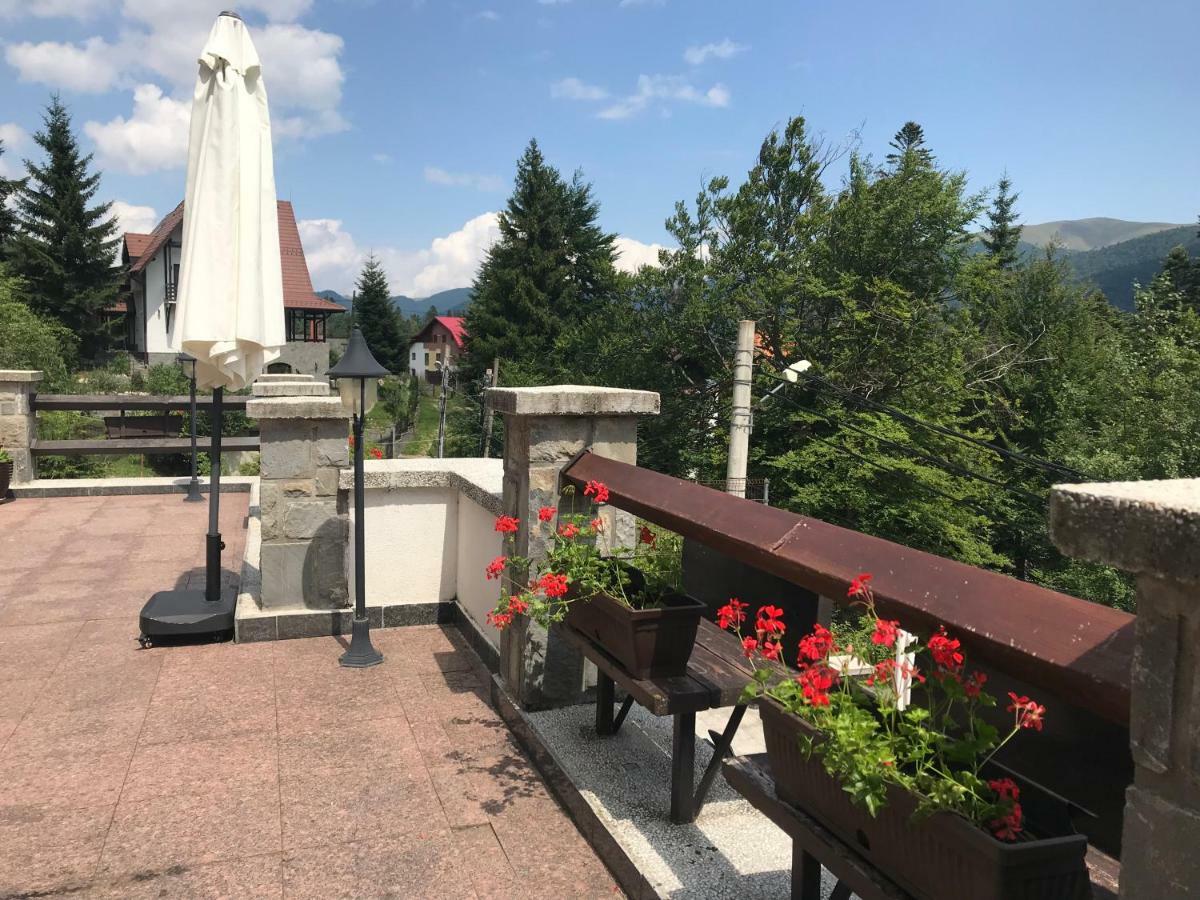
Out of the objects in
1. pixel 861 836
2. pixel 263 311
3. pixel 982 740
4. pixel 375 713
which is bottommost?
pixel 375 713

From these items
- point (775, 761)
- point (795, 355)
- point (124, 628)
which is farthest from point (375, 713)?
point (795, 355)

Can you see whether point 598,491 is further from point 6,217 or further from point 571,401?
point 6,217

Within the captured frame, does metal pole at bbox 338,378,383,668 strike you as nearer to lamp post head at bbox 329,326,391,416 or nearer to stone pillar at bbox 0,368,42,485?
lamp post head at bbox 329,326,391,416

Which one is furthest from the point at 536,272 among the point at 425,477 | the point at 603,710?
the point at 603,710

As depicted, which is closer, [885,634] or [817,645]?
[885,634]

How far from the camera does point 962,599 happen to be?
5.06 ft

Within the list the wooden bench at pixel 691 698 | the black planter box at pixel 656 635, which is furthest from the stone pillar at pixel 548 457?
the black planter box at pixel 656 635

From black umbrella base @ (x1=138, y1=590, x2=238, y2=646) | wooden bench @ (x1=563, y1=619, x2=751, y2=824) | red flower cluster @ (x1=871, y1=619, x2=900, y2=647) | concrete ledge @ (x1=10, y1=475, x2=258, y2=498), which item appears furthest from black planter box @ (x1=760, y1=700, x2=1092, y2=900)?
concrete ledge @ (x1=10, y1=475, x2=258, y2=498)

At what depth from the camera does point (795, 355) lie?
23.6 metres

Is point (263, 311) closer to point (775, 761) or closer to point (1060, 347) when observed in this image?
point (775, 761)

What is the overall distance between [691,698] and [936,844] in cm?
115

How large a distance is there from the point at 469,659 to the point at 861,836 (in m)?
3.20

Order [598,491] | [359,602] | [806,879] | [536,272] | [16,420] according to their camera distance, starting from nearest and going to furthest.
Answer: [806,879]
[598,491]
[359,602]
[16,420]
[536,272]

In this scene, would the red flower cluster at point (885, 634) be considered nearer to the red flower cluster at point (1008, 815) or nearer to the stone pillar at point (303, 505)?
the red flower cluster at point (1008, 815)
